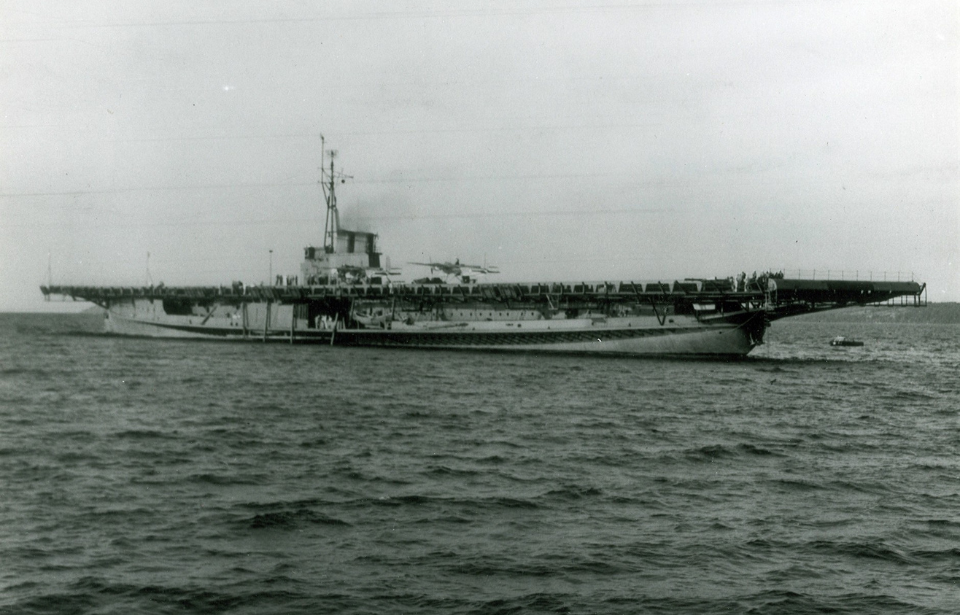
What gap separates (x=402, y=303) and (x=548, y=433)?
3618 cm

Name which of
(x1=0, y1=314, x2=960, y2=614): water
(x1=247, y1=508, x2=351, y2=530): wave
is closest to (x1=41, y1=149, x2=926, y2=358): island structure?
(x1=0, y1=314, x2=960, y2=614): water

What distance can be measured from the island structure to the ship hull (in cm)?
6

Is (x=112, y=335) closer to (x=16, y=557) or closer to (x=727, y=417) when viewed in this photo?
(x=727, y=417)

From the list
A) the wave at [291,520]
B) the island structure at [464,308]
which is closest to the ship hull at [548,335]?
the island structure at [464,308]

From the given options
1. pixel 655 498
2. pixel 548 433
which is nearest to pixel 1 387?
pixel 548 433

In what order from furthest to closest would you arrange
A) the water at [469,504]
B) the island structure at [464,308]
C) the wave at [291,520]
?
the island structure at [464,308]
the wave at [291,520]
the water at [469,504]

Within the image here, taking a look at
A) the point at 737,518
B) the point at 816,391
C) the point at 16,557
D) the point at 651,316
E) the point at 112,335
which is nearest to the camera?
the point at 16,557

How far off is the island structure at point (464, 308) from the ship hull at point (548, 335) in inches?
2.6

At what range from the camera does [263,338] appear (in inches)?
2243

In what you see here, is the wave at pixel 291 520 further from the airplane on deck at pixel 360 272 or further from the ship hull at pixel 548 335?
the airplane on deck at pixel 360 272

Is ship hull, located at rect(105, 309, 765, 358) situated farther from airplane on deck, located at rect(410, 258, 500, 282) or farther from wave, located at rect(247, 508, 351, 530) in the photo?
wave, located at rect(247, 508, 351, 530)

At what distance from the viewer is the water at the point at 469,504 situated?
359 inches

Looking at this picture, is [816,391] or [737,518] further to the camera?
[816,391]

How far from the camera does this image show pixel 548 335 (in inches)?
1876
